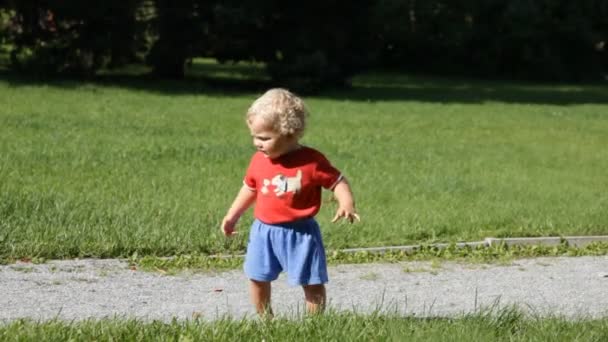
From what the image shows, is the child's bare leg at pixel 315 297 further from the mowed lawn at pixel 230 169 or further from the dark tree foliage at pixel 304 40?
the dark tree foliage at pixel 304 40

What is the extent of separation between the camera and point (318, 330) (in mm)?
5973

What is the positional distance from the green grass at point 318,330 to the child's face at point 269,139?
0.92 meters

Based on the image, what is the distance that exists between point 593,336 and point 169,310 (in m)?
2.71

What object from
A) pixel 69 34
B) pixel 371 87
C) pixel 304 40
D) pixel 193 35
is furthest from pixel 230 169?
pixel 371 87

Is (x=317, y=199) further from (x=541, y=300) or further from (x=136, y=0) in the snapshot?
(x=136, y=0)

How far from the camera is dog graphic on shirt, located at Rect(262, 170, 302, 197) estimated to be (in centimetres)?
639

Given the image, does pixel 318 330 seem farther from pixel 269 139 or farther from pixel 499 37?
pixel 499 37

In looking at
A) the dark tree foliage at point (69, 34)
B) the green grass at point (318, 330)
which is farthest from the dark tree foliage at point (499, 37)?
the green grass at point (318, 330)

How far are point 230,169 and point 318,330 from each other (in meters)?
8.31

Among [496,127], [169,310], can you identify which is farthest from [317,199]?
[496,127]

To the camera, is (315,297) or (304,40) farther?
(304,40)

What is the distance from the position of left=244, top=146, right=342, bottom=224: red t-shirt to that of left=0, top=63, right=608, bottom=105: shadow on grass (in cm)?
2040

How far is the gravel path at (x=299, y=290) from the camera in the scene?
7480 millimetres

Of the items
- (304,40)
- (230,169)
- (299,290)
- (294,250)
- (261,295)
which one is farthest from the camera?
(304,40)
